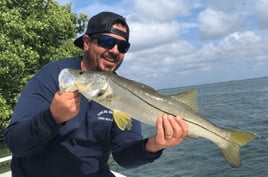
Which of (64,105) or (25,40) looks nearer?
(64,105)

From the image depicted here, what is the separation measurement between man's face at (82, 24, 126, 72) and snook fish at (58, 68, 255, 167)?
0.48 m

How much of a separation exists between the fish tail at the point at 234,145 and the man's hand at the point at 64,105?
1.54 m

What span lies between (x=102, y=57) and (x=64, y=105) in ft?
3.20

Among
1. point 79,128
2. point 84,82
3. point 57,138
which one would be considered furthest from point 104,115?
point 84,82

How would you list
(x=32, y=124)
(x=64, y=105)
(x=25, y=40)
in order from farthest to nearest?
1. (x=25, y=40)
2. (x=32, y=124)
3. (x=64, y=105)

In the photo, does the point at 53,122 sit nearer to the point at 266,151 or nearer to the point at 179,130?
the point at 179,130

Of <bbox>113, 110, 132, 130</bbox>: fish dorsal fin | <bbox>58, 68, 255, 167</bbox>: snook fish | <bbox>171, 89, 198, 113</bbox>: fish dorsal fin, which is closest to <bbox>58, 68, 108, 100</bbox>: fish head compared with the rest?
<bbox>58, 68, 255, 167</bbox>: snook fish

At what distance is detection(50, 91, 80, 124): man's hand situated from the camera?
10.2 ft

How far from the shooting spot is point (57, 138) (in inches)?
146

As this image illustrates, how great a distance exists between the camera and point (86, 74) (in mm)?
3430

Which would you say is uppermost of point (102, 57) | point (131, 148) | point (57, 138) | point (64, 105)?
point (102, 57)

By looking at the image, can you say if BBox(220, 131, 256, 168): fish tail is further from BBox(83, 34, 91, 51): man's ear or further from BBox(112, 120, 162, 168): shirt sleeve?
BBox(83, 34, 91, 51): man's ear

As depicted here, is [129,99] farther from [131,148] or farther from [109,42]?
[131,148]

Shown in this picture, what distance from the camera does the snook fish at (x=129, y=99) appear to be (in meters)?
3.36
